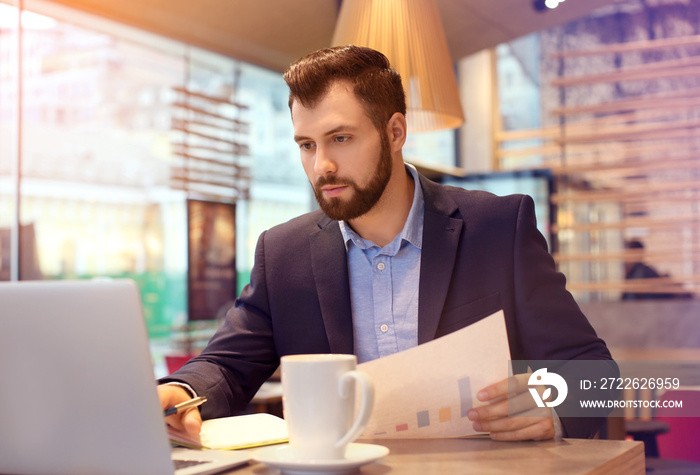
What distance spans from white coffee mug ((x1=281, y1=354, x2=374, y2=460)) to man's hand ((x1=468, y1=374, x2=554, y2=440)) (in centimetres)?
31

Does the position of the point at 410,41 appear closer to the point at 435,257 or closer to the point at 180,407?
the point at 435,257

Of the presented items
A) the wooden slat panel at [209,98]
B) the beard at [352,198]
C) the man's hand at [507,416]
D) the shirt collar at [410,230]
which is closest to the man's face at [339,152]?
the beard at [352,198]

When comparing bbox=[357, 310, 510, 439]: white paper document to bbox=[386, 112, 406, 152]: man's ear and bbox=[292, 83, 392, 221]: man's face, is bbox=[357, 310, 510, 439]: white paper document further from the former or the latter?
bbox=[386, 112, 406, 152]: man's ear

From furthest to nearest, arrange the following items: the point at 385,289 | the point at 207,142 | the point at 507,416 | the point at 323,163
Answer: the point at 207,142, the point at 385,289, the point at 323,163, the point at 507,416

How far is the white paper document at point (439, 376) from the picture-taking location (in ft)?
3.73

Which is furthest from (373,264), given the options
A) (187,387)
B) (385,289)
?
(187,387)

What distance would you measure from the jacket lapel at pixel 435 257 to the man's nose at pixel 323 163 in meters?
0.29

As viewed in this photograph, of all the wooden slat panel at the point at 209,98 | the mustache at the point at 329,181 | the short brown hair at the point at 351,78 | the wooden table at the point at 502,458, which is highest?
the wooden slat panel at the point at 209,98

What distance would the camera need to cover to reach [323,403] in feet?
3.01

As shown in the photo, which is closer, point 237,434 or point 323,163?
point 237,434

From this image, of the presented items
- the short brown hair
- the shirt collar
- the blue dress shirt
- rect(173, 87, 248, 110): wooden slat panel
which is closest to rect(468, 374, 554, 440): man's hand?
the blue dress shirt

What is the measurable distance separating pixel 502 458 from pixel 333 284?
81 centimetres

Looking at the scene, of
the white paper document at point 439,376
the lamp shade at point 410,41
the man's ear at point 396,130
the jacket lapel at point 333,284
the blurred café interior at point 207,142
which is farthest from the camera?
the blurred café interior at point 207,142

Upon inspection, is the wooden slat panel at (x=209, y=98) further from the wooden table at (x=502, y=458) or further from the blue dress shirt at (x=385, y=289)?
the wooden table at (x=502, y=458)
